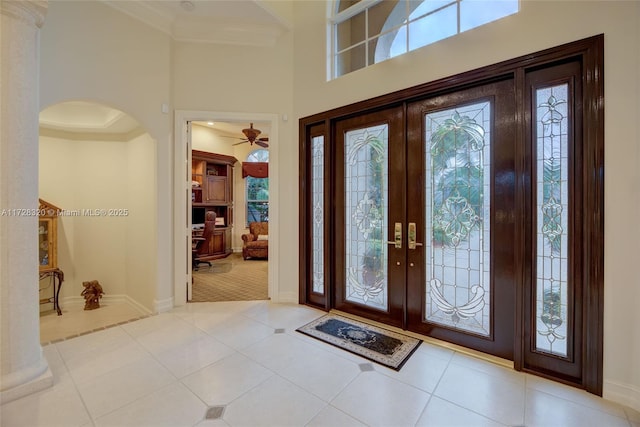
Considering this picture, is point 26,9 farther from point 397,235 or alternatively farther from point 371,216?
point 397,235

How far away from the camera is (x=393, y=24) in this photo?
304 centimetres

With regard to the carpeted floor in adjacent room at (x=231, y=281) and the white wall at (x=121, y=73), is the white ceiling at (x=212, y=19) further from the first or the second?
the carpeted floor in adjacent room at (x=231, y=281)

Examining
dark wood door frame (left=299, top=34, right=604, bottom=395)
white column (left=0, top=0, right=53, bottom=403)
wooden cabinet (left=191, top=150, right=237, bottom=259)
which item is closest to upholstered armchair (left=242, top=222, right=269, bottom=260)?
wooden cabinet (left=191, top=150, right=237, bottom=259)

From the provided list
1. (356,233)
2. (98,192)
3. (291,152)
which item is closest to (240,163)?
(98,192)

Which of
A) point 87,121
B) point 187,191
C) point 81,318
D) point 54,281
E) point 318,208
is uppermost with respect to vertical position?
point 87,121

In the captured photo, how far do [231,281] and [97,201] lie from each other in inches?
93.4

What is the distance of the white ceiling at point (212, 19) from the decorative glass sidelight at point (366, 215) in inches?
69.8

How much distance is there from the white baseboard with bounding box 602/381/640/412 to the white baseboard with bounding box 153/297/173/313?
13.6 ft

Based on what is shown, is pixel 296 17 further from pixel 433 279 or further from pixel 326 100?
pixel 433 279

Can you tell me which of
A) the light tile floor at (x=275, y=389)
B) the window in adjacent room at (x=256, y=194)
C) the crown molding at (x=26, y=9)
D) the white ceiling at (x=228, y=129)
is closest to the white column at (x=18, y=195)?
the crown molding at (x=26, y=9)

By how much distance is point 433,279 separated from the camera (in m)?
2.71

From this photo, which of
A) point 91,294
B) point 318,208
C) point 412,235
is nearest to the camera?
point 412,235

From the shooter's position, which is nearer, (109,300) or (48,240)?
(48,240)

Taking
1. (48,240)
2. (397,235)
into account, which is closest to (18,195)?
(48,240)
